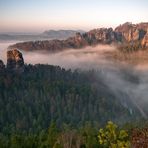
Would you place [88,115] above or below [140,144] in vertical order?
below

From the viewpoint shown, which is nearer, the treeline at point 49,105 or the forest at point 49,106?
the forest at point 49,106

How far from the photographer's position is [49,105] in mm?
168625

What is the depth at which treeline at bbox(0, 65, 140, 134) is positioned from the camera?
149m

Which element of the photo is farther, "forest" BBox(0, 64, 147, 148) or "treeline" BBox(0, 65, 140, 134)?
"treeline" BBox(0, 65, 140, 134)

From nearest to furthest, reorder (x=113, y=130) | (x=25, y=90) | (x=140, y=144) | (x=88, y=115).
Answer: (x=140, y=144), (x=113, y=130), (x=88, y=115), (x=25, y=90)

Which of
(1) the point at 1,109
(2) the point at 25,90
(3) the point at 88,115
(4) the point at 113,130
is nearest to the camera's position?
(4) the point at 113,130

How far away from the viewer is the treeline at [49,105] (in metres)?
149

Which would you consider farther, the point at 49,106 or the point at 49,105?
the point at 49,105

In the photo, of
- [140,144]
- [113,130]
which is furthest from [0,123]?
[140,144]

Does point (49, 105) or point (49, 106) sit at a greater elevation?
point (49, 105)

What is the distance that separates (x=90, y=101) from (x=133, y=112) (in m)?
20.9

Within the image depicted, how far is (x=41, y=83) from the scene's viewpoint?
189125mm

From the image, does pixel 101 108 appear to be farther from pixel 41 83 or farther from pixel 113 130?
pixel 113 130

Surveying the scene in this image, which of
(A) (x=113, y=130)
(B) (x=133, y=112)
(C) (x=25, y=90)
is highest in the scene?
(A) (x=113, y=130)
